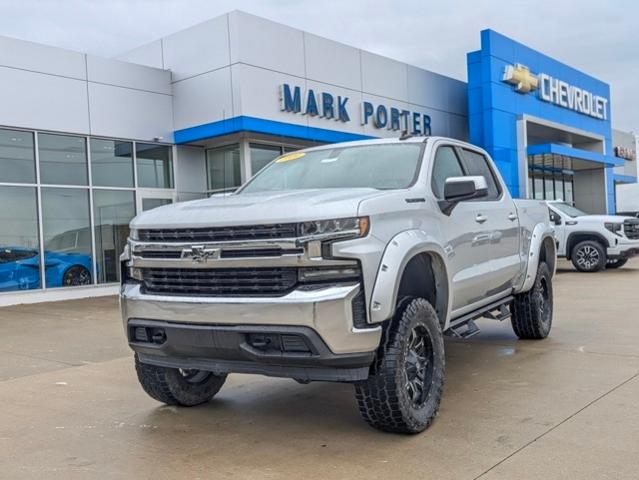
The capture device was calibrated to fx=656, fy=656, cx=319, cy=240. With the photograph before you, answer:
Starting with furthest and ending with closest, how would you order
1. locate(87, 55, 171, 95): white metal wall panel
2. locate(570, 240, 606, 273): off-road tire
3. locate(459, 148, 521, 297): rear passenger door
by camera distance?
locate(570, 240, 606, 273): off-road tire, locate(87, 55, 171, 95): white metal wall panel, locate(459, 148, 521, 297): rear passenger door

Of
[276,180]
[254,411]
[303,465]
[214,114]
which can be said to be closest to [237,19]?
[214,114]

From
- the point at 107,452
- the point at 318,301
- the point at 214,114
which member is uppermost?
the point at 214,114

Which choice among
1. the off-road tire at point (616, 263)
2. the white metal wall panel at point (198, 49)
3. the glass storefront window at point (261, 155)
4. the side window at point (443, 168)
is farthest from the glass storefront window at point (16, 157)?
the off-road tire at point (616, 263)

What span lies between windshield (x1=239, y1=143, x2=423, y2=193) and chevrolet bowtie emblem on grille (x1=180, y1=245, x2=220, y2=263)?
1.31m

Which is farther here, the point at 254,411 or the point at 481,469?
the point at 254,411

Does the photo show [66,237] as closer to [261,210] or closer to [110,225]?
[110,225]

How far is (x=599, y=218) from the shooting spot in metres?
15.8

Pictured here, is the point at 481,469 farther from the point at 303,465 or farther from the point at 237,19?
the point at 237,19

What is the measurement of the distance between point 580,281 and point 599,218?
2.55 meters

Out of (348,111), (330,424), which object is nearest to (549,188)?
(348,111)

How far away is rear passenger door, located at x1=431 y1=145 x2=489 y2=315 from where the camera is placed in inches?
193

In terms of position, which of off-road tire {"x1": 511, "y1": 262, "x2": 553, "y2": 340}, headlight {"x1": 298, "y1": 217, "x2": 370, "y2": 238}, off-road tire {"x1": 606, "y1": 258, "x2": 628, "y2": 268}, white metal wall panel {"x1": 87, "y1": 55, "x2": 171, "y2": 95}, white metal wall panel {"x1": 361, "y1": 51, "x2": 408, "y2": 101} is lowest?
off-road tire {"x1": 606, "y1": 258, "x2": 628, "y2": 268}

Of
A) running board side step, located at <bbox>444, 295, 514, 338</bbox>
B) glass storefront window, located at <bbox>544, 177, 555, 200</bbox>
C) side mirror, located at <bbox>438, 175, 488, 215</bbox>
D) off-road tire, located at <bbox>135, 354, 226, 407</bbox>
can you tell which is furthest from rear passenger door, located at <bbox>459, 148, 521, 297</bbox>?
glass storefront window, located at <bbox>544, 177, 555, 200</bbox>

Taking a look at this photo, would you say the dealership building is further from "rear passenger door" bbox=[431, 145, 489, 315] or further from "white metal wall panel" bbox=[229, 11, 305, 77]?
"rear passenger door" bbox=[431, 145, 489, 315]
